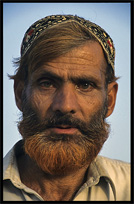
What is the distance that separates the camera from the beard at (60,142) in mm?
3814

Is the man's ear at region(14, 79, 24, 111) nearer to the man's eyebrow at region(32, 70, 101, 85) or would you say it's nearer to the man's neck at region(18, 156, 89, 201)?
the man's eyebrow at region(32, 70, 101, 85)

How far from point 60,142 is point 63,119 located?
0.87 feet

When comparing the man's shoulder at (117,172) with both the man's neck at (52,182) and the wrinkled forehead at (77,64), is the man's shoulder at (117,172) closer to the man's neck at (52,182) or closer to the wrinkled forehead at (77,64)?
the man's neck at (52,182)

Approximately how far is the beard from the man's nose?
0.07m

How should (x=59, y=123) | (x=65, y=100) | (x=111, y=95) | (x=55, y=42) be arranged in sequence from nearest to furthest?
(x=65, y=100) → (x=59, y=123) → (x=55, y=42) → (x=111, y=95)

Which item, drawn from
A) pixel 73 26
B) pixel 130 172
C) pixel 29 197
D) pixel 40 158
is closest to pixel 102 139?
pixel 130 172

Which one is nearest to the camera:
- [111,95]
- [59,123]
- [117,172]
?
[59,123]

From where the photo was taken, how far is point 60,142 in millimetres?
3811

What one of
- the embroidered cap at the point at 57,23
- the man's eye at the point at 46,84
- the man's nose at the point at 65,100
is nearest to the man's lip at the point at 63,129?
the man's nose at the point at 65,100

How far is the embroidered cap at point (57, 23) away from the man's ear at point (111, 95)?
42 centimetres

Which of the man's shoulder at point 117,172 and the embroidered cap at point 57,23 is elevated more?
the embroidered cap at point 57,23

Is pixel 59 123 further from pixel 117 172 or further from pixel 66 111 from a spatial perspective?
pixel 117 172

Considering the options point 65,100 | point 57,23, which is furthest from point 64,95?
point 57,23

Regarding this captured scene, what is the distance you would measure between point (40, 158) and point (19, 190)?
1.39 feet
